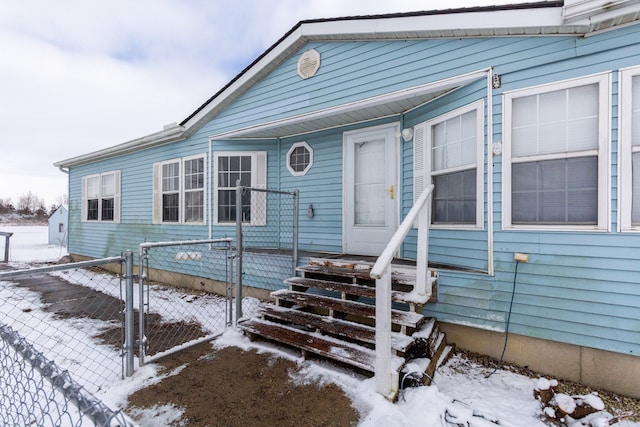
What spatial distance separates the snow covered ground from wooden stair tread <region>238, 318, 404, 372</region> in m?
0.14

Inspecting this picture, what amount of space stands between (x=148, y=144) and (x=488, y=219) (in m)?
7.90

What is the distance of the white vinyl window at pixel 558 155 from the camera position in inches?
112

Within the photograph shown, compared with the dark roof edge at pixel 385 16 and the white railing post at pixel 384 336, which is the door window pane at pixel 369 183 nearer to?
the dark roof edge at pixel 385 16

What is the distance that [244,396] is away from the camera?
2.41m

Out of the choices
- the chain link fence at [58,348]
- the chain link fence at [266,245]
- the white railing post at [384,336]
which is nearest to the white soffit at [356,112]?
the chain link fence at [266,245]

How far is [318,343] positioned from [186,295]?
432 cm

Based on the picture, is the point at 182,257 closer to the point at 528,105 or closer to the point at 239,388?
the point at 239,388

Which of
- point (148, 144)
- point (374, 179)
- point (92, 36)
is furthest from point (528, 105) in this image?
point (92, 36)

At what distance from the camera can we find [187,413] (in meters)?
2.20

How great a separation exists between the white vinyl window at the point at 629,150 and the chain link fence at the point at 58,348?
3.91m

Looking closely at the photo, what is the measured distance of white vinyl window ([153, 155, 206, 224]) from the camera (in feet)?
22.3

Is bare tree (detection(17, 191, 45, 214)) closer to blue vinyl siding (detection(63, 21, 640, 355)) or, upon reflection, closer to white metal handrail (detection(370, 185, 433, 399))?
blue vinyl siding (detection(63, 21, 640, 355))

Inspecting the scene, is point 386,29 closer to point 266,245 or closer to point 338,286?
point 338,286

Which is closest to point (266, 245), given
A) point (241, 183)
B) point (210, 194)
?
point (241, 183)
